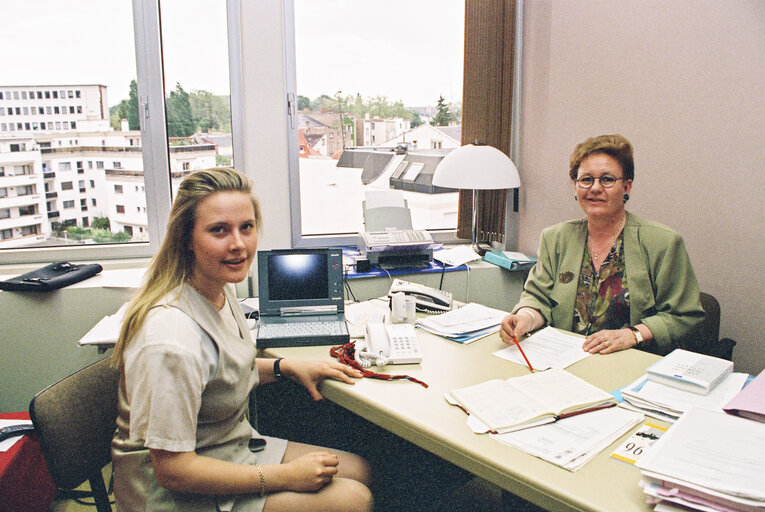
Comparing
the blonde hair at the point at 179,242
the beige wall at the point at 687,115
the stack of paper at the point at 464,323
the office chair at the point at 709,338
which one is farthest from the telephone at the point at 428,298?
the beige wall at the point at 687,115

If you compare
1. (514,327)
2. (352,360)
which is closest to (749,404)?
(514,327)

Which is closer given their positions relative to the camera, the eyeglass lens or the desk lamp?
the eyeglass lens

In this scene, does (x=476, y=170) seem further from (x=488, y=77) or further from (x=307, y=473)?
(x=307, y=473)

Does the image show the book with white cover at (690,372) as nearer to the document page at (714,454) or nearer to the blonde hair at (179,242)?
the document page at (714,454)

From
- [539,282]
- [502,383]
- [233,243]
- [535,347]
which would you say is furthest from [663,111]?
[233,243]

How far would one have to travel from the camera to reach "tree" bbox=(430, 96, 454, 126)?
3223 millimetres

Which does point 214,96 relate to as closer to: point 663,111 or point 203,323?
point 203,323

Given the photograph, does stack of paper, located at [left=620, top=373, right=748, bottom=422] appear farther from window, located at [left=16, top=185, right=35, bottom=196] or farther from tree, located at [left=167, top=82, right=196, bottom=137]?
window, located at [left=16, top=185, right=35, bottom=196]

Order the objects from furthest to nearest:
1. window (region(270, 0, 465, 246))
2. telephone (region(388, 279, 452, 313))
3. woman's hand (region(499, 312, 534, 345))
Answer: window (region(270, 0, 465, 246)) < telephone (region(388, 279, 452, 313)) < woman's hand (region(499, 312, 534, 345))

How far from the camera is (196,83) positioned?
2.71 m

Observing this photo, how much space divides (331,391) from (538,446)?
23.7 inches

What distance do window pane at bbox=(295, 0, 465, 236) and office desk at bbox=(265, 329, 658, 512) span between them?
144 centimetres

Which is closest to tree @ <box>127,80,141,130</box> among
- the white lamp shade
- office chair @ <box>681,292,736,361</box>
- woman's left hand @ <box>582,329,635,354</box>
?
the white lamp shade

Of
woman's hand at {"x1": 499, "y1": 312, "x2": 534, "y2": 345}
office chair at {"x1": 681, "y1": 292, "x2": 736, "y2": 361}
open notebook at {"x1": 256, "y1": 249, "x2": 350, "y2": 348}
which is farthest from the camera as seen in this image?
open notebook at {"x1": 256, "y1": 249, "x2": 350, "y2": 348}
